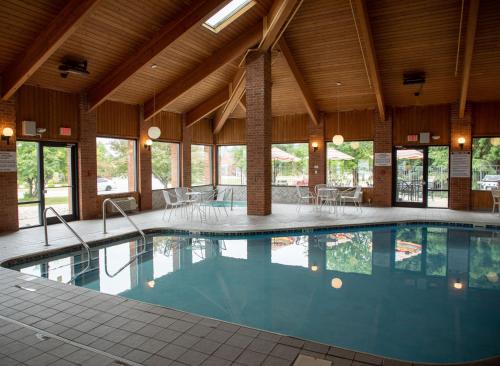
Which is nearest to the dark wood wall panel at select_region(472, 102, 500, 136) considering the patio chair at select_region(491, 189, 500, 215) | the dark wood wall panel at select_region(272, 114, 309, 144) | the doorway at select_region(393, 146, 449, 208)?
the doorway at select_region(393, 146, 449, 208)

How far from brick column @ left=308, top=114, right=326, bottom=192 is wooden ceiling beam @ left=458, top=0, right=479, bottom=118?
4.22 m

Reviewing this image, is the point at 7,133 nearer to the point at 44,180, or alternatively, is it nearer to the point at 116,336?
the point at 44,180

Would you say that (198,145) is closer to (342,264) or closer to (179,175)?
(179,175)

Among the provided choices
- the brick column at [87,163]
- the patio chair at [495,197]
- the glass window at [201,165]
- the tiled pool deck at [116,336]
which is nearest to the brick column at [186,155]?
the glass window at [201,165]

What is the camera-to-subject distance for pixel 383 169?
12164mm

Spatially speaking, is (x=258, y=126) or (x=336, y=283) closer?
(x=336, y=283)

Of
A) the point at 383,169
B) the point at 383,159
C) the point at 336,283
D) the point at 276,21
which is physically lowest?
the point at 336,283

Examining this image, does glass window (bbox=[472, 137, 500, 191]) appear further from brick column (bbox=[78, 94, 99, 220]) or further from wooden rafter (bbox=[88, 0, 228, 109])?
brick column (bbox=[78, 94, 99, 220])

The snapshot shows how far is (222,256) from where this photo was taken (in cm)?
661

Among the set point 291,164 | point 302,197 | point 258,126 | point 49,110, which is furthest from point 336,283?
point 291,164

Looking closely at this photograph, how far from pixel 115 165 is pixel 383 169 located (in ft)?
27.6

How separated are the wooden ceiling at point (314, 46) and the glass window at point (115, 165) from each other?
4.43 feet

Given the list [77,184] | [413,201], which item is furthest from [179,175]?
[413,201]

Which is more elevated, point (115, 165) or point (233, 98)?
point (233, 98)
